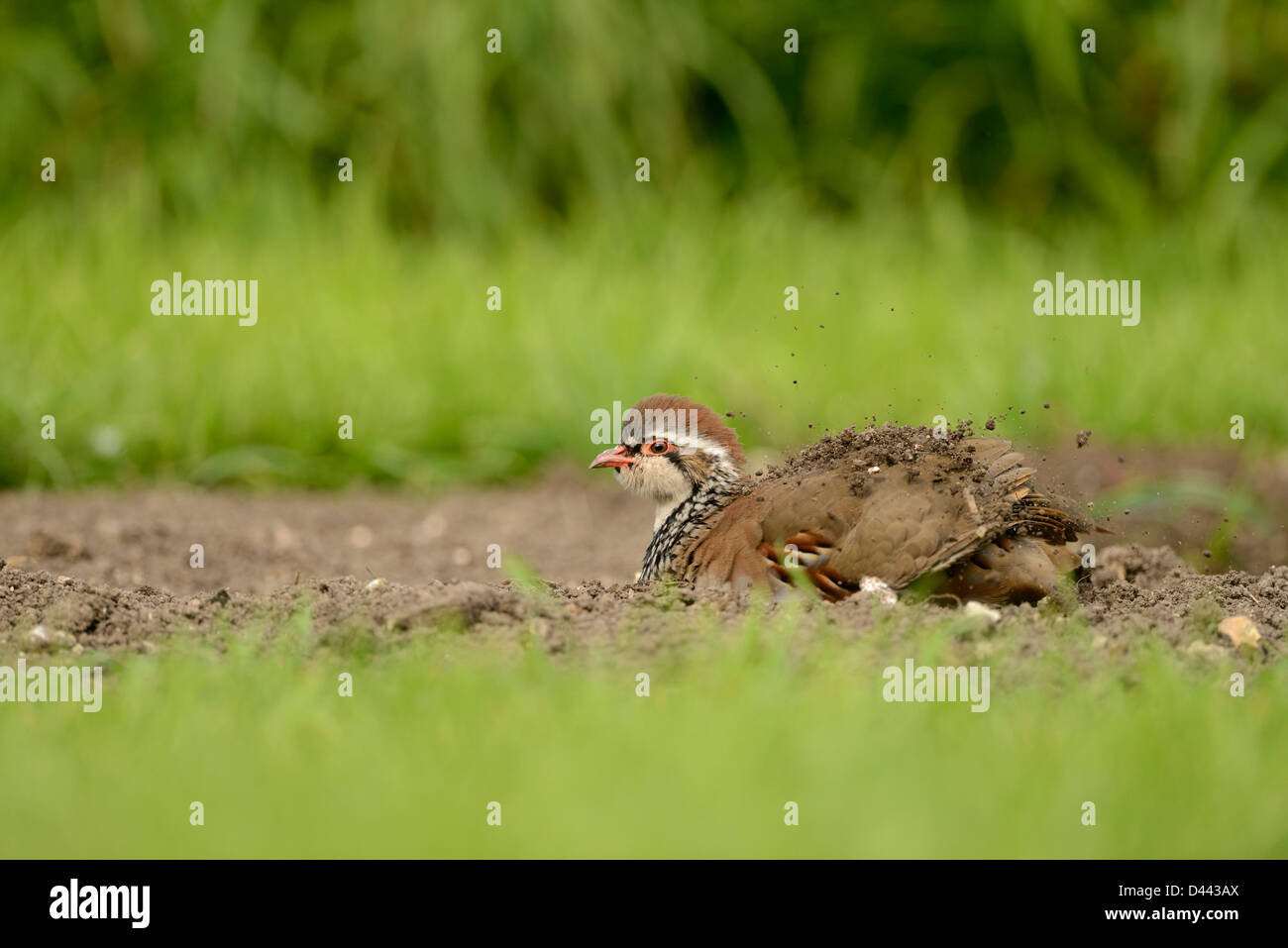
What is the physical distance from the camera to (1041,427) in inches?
262

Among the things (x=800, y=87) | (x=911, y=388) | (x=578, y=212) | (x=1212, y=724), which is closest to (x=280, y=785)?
(x=1212, y=724)

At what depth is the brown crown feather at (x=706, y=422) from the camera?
14.9ft

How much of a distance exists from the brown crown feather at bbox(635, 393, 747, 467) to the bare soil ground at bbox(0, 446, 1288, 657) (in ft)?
1.70

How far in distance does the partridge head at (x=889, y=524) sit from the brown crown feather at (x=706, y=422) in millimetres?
113

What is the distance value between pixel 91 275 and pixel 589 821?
20.4 feet

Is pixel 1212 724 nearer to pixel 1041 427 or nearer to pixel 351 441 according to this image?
pixel 1041 427

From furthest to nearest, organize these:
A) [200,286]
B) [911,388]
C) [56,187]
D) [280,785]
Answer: [56,187] → [200,286] → [911,388] → [280,785]

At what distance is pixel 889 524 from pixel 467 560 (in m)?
2.37

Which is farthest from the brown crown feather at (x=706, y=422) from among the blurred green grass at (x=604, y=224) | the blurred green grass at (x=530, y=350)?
the blurred green grass at (x=604, y=224)
